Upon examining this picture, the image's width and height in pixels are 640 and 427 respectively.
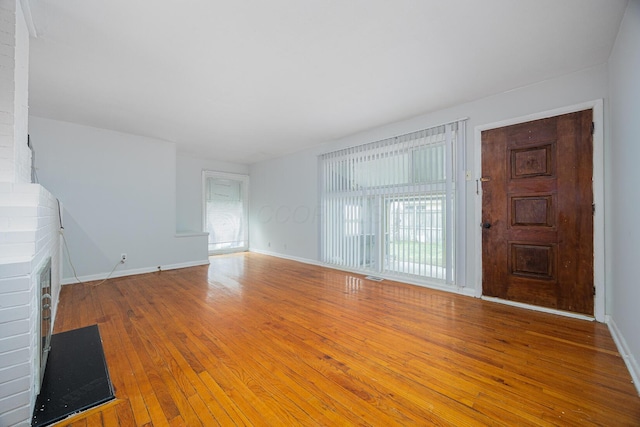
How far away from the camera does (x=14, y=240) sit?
4.48 feet

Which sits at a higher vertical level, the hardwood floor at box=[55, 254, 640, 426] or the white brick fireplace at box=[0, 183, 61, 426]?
the white brick fireplace at box=[0, 183, 61, 426]

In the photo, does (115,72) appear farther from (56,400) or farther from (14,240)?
(56,400)

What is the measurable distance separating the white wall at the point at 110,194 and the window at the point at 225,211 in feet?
5.07

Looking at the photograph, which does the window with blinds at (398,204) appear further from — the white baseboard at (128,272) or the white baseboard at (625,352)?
the white baseboard at (128,272)

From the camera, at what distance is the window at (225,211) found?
22.4 feet

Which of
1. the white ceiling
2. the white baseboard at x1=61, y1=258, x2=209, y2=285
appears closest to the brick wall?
the white ceiling

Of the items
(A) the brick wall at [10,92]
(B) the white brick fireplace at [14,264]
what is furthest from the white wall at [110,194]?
(B) the white brick fireplace at [14,264]

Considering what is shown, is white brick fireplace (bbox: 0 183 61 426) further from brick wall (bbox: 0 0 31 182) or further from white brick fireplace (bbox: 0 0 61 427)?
brick wall (bbox: 0 0 31 182)

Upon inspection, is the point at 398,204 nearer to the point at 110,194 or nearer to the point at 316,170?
the point at 316,170

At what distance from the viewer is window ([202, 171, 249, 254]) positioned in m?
6.82

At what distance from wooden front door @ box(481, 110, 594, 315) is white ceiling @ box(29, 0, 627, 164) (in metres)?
0.67

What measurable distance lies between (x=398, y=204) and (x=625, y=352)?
2664 millimetres

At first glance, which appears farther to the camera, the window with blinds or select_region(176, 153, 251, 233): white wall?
select_region(176, 153, 251, 233): white wall

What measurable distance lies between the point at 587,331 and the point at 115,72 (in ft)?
17.1
